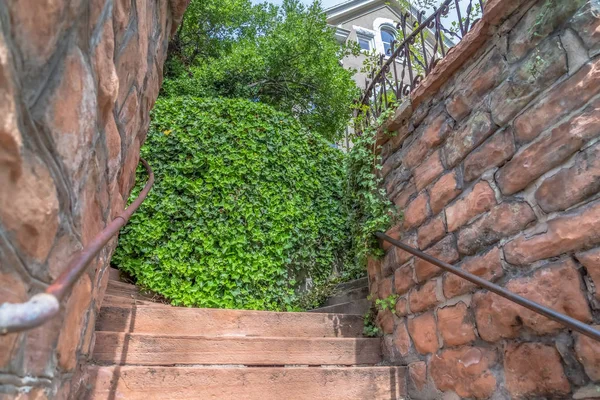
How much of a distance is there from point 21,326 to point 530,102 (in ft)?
5.28

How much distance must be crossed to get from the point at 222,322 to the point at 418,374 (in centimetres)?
111

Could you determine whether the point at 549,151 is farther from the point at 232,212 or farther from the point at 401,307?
the point at 232,212

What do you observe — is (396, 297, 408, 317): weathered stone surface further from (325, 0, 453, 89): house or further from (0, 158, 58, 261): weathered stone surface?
(325, 0, 453, 89): house

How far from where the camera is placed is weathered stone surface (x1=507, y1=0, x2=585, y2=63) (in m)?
1.33

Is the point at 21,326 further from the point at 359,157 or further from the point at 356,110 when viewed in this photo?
the point at 356,110

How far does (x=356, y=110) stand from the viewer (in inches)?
122

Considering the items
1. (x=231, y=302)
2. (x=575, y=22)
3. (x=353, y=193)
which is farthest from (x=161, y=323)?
(x=575, y=22)

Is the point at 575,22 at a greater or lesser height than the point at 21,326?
greater

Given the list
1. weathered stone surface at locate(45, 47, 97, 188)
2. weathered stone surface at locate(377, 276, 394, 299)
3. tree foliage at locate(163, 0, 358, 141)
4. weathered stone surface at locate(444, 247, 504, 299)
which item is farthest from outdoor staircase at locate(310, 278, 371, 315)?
tree foliage at locate(163, 0, 358, 141)

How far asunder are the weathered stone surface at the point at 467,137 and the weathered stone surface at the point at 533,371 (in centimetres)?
82

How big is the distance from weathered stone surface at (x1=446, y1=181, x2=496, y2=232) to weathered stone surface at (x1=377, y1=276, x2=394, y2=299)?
65 cm

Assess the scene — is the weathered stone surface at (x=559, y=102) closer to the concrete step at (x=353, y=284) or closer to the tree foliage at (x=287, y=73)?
the concrete step at (x=353, y=284)

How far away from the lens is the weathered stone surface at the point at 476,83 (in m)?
1.63

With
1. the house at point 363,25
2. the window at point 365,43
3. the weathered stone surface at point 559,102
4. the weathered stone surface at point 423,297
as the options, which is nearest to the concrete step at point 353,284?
the weathered stone surface at point 423,297
